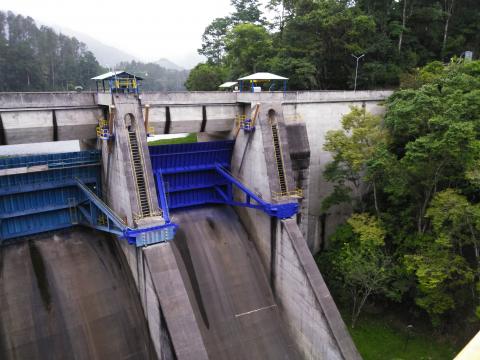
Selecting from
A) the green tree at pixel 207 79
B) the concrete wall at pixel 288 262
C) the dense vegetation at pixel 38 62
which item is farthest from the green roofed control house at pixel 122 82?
the dense vegetation at pixel 38 62

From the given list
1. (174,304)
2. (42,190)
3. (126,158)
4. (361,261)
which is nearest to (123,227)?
(126,158)

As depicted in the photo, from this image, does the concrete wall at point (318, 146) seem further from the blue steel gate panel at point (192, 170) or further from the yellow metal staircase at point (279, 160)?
the blue steel gate panel at point (192, 170)

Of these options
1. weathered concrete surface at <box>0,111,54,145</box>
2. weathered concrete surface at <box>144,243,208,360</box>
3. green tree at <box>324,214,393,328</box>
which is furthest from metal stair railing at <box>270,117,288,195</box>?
weathered concrete surface at <box>0,111,54,145</box>

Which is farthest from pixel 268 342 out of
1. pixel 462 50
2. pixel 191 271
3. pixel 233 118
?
pixel 462 50

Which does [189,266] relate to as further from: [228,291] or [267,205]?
[267,205]

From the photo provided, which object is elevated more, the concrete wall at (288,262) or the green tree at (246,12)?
the green tree at (246,12)

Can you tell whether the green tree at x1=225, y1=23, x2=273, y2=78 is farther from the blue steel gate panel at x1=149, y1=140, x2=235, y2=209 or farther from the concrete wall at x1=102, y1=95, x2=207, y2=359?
the concrete wall at x1=102, y1=95, x2=207, y2=359
